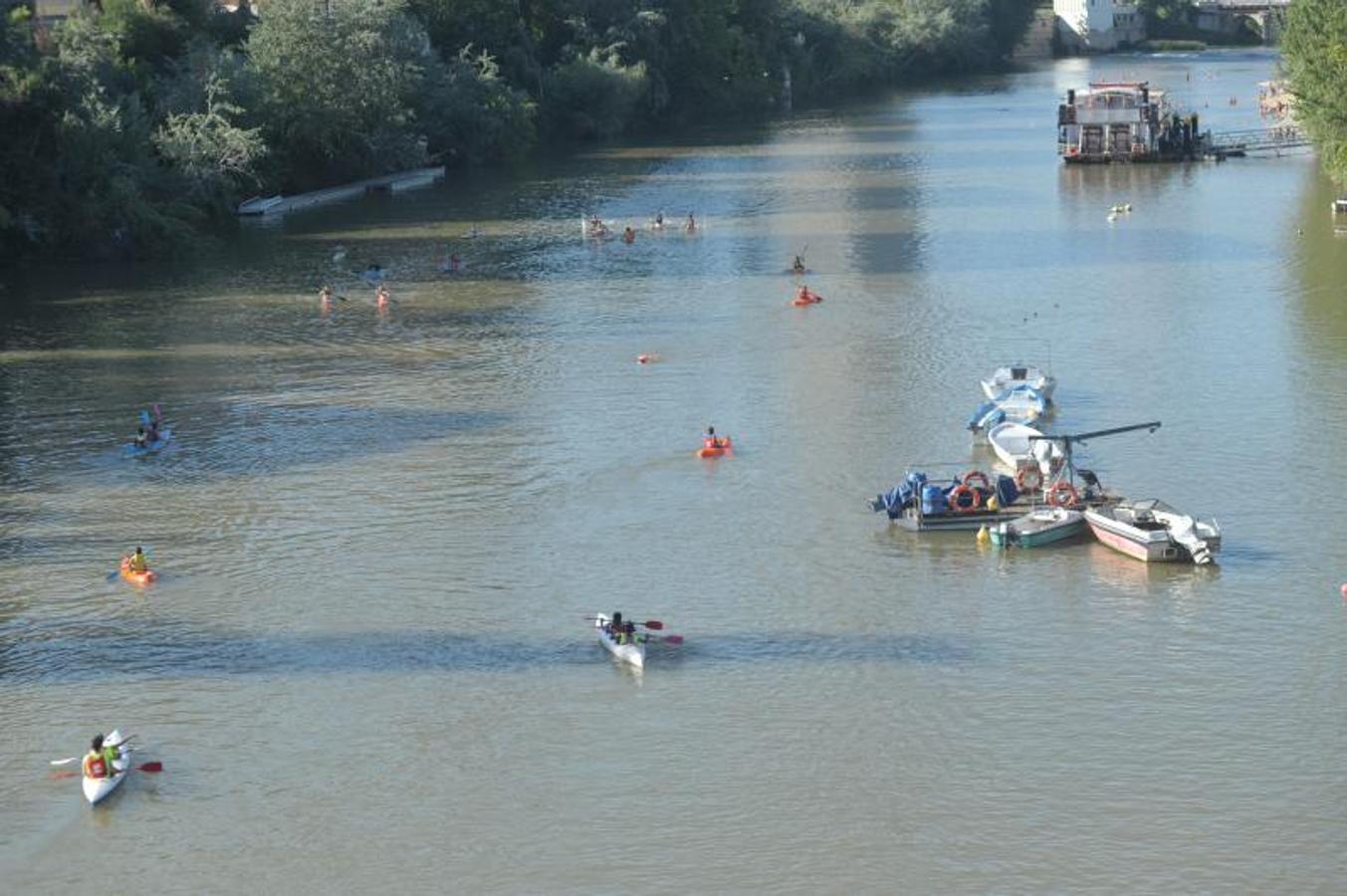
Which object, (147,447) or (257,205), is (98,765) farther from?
(257,205)

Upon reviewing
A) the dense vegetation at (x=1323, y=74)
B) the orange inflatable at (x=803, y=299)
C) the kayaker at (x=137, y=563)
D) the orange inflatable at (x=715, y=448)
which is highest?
the dense vegetation at (x=1323, y=74)

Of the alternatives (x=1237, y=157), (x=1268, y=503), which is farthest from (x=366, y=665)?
(x=1237, y=157)

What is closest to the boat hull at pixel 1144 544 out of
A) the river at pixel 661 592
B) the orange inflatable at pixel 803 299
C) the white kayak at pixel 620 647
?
the river at pixel 661 592

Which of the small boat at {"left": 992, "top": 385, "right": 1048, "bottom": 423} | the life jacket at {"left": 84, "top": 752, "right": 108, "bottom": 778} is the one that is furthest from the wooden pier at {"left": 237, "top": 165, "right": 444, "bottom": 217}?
the life jacket at {"left": 84, "top": 752, "right": 108, "bottom": 778}

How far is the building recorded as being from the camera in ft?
630

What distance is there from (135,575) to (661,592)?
960 cm

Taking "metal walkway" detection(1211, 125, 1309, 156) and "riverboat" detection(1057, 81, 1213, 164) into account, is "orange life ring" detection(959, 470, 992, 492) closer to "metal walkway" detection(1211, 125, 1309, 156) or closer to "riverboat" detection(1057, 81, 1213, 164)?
"riverboat" detection(1057, 81, 1213, 164)

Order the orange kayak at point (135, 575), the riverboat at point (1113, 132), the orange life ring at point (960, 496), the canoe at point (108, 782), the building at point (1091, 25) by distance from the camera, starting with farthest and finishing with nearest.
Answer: the building at point (1091, 25) < the riverboat at point (1113, 132) < the orange life ring at point (960, 496) < the orange kayak at point (135, 575) < the canoe at point (108, 782)

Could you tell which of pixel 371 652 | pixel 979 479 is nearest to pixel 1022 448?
pixel 979 479

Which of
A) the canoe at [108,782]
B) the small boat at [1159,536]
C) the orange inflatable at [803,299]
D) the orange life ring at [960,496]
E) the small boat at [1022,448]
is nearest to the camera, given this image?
the canoe at [108,782]

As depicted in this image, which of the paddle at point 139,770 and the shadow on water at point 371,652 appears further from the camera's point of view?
the shadow on water at point 371,652

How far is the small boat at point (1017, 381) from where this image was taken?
4544cm

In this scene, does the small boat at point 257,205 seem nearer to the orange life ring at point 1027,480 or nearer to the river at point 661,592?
the river at point 661,592

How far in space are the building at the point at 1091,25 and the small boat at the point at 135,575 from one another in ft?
557
